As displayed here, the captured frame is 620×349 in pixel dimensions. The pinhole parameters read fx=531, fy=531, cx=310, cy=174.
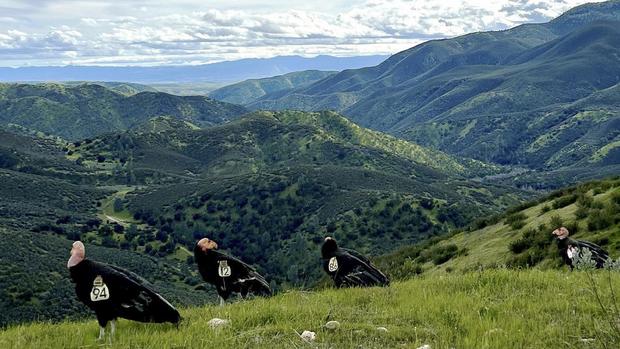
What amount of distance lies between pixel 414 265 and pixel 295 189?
468 feet

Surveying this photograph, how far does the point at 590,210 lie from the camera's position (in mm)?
18641

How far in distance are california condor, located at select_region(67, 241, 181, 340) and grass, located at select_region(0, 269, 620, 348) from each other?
0.22 meters

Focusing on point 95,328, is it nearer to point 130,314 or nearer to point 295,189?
point 130,314

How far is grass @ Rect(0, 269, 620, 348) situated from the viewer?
5824 mm

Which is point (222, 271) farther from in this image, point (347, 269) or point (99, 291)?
point (99, 291)

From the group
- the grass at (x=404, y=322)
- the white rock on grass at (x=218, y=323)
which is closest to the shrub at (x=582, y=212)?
the grass at (x=404, y=322)

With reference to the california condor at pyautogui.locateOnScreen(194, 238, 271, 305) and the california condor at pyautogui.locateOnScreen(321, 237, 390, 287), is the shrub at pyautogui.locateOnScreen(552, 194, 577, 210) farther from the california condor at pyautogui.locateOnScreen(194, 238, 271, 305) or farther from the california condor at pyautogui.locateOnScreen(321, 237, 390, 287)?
the california condor at pyautogui.locateOnScreen(194, 238, 271, 305)

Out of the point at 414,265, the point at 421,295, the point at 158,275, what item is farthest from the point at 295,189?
the point at 421,295

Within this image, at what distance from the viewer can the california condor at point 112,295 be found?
6781 millimetres

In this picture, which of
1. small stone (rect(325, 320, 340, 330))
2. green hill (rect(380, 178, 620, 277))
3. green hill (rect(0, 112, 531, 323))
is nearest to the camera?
small stone (rect(325, 320, 340, 330))

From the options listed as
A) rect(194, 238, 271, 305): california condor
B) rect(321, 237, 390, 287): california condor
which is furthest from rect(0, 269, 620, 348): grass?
rect(321, 237, 390, 287): california condor

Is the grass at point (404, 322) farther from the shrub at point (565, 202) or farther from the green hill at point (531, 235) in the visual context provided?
the shrub at point (565, 202)

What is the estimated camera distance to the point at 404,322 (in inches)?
277

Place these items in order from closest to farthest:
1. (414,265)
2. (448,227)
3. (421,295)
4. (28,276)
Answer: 1. (421,295)
2. (414,265)
3. (28,276)
4. (448,227)
